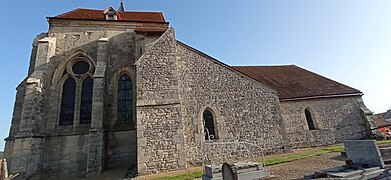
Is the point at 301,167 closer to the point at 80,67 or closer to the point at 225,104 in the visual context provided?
the point at 225,104

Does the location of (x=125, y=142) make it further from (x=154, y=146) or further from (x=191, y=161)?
(x=191, y=161)

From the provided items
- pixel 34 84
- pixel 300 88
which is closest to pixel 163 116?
pixel 34 84

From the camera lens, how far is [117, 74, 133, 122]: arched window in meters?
11.4

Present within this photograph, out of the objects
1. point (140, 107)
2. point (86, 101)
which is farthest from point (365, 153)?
point (86, 101)

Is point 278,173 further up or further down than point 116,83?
further down

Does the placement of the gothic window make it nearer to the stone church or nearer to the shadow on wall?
the stone church

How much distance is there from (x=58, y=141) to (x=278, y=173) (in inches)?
451

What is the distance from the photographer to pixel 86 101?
11.5 meters

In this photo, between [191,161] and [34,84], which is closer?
[191,161]

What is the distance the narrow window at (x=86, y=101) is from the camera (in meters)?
11.1

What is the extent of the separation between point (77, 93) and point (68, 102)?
2.53 feet

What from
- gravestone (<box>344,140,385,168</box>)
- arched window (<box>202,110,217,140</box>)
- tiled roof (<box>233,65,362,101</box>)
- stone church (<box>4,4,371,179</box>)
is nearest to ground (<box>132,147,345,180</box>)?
gravestone (<box>344,140,385,168</box>)

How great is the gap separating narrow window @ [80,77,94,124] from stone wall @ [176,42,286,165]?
611 centimetres

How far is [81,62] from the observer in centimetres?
1238
